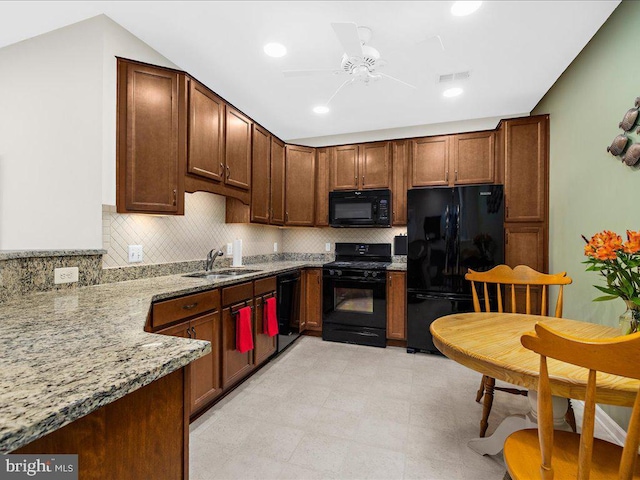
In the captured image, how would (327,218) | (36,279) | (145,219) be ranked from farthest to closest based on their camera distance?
(327,218) → (145,219) → (36,279)

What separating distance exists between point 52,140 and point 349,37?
221 centimetres

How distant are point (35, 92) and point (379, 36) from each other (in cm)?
260

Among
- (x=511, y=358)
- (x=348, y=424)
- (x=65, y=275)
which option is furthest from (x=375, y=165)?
(x=65, y=275)

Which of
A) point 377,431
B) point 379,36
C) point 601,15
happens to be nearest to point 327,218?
point 379,36

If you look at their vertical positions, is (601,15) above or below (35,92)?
above

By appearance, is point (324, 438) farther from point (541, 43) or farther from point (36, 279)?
point (541, 43)

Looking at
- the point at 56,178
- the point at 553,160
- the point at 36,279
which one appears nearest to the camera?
the point at 36,279

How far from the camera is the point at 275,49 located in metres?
2.37

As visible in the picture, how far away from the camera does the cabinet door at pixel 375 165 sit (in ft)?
12.7

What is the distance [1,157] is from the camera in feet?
7.93

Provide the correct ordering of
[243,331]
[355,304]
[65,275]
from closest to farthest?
[65,275] → [243,331] → [355,304]

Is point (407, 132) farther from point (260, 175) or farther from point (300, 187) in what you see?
point (260, 175)

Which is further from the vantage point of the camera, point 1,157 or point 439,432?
point 1,157

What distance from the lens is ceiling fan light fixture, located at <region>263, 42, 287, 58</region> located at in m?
2.32
